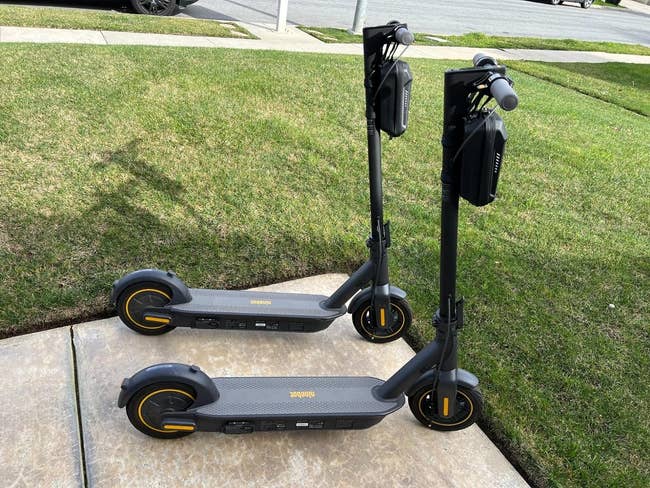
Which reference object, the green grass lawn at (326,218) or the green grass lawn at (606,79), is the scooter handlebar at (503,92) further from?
the green grass lawn at (606,79)

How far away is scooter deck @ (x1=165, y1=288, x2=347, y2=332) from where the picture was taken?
281cm

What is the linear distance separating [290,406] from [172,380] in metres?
0.49

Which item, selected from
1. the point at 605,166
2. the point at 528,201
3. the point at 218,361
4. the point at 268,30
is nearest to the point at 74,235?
the point at 218,361

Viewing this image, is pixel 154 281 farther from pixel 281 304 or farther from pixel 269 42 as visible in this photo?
pixel 269 42

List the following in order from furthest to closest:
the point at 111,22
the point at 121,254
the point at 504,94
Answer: the point at 111,22, the point at 121,254, the point at 504,94

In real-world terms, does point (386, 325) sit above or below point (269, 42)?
below

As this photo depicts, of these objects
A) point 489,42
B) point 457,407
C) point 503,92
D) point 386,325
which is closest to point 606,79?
point 489,42

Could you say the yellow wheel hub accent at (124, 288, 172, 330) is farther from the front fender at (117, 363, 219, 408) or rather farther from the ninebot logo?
the ninebot logo

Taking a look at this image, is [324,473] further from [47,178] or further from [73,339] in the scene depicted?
[47,178]

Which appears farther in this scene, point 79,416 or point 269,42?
point 269,42

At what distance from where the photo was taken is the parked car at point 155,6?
9.91 metres

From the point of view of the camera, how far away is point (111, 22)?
27.9ft

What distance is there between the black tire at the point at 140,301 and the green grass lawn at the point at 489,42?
7998 millimetres

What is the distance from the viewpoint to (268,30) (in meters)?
9.99
